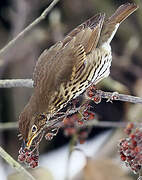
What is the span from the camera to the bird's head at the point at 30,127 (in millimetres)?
2568

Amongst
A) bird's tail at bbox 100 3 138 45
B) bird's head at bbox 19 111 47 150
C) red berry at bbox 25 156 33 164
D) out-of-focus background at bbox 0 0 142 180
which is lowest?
out-of-focus background at bbox 0 0 142 180

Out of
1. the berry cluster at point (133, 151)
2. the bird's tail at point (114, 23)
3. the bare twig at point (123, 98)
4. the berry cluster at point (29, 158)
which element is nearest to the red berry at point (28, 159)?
the berry cluster at point (29, 158)

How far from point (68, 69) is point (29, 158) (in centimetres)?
89

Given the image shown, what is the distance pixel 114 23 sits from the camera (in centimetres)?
360

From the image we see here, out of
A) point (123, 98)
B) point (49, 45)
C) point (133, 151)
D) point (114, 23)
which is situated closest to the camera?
point (133, 151)

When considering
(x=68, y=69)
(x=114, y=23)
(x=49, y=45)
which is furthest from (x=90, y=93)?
(x=49, y=45)

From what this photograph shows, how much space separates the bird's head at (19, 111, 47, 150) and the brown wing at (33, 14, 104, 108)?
0.28 meters

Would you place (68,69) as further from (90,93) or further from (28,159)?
(28,159)

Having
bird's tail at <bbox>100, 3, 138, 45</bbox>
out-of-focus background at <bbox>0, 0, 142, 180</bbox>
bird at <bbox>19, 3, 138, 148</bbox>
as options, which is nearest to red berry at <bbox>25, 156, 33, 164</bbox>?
bird at <bbox>19, 3, 138, 148</bbox>

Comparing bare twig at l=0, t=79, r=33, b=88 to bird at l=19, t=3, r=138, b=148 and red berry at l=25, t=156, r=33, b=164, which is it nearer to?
bird at l=19, t=3, r=138, b=148

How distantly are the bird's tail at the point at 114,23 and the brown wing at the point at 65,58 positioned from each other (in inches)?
4.2

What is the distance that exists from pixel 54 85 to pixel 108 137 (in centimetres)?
250

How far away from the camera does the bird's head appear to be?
2.57 meters

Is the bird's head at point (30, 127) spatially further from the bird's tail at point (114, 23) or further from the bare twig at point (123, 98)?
the bird's tail at point (114, 23)
